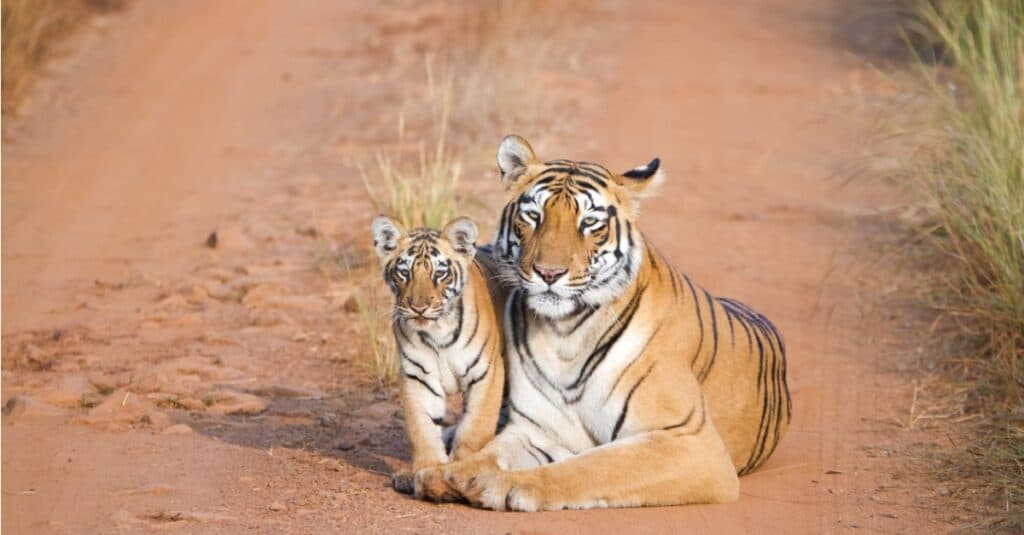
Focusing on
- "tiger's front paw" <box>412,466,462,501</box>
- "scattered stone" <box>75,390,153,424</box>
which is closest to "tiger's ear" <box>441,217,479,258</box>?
"tiger's front paw" <box>412,466,462,501</box>

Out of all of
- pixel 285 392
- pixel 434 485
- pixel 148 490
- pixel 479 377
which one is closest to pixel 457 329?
pixel 479 377

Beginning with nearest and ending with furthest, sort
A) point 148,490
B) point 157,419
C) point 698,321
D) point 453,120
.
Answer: point 148,490 → point 698,321 → point 157,419 → point 453,120

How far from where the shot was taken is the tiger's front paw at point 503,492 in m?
5.43

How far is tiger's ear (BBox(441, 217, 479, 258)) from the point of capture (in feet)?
18.9

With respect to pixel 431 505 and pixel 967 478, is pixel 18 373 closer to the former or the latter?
pixel 431 505

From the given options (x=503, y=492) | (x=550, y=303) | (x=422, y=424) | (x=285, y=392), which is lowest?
(x=285, y=392)

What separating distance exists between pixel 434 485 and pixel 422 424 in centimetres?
26

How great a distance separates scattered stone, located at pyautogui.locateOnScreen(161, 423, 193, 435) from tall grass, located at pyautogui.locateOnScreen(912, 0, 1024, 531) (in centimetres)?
309

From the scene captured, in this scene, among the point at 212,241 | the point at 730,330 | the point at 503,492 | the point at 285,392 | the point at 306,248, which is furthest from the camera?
the point at 212,241

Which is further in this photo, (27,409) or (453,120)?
(453,120)

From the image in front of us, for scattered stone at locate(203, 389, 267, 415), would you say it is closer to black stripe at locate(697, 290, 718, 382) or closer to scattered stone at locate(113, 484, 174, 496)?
scattered stone at locate(113, 484, 174, 496)

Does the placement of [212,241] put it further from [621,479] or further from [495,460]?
[621,479]

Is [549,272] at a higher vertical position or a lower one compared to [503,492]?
higher

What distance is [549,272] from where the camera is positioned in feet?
17.9
